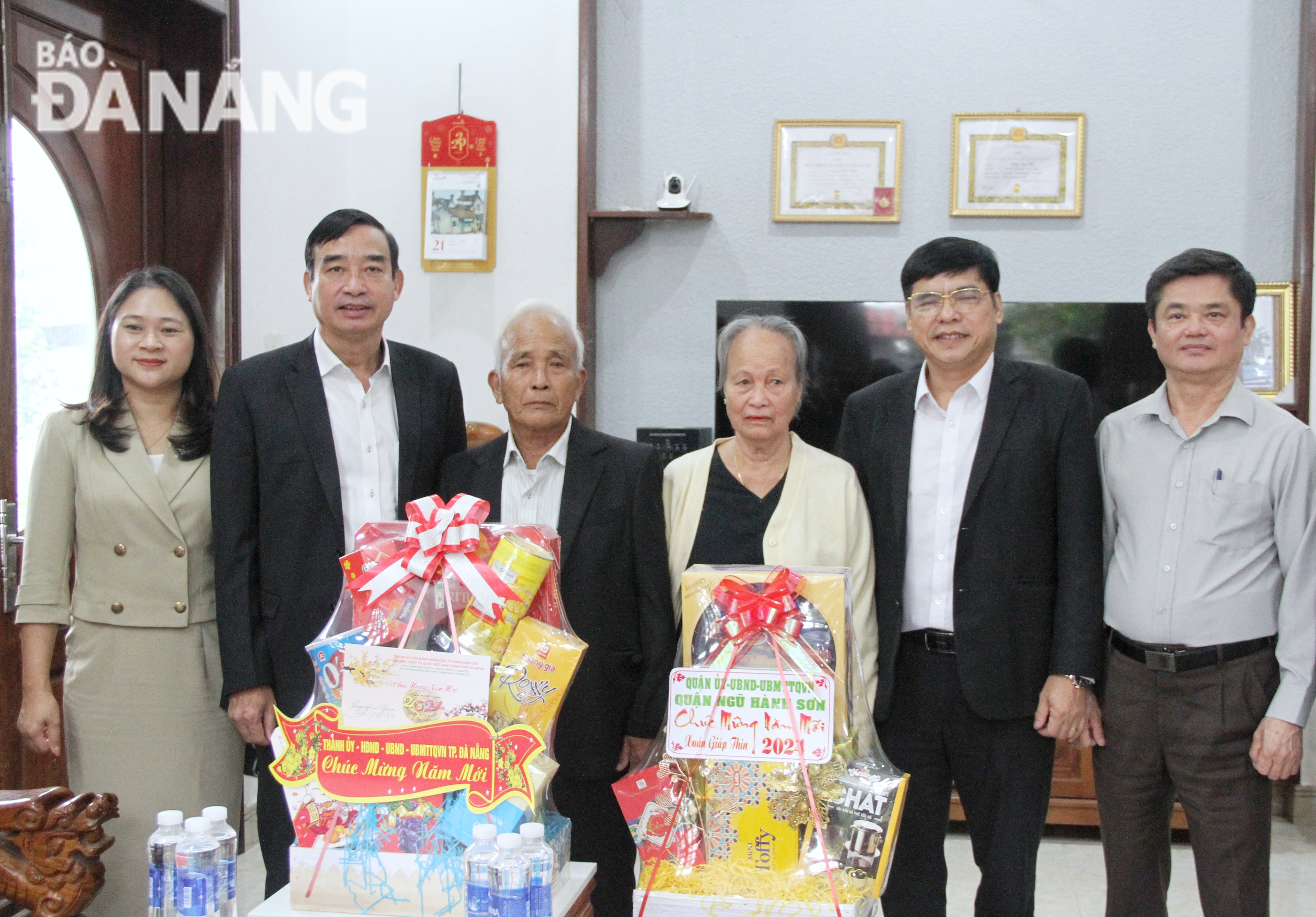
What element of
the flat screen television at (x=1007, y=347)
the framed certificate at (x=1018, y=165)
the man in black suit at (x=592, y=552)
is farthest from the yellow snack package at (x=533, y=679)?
the framed certificate at (x=1018, y=165)

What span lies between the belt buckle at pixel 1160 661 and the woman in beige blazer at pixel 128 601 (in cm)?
175

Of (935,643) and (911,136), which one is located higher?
(911,136)

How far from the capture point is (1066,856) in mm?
3402

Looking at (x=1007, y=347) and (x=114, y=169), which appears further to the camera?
(x=1007, y=347)

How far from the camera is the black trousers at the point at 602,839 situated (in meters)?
1.88

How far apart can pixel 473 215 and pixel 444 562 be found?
7.86 feet

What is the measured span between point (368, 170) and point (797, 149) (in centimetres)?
149

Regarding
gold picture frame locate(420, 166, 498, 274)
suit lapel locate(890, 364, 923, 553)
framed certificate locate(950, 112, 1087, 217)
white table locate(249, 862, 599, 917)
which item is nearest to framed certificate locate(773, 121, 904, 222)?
framed certificate locate(950, 112, 1087, 217)

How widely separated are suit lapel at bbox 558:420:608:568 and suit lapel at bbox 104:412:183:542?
74 cm

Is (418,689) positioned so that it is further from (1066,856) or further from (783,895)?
(1066,856)

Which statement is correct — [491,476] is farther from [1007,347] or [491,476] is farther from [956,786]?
[1007,347]

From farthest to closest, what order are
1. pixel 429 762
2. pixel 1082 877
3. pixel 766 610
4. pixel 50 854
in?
pixel 1082 877, pixel 50 854, pixel 766 610, pixel 429 762

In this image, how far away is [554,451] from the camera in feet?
6.33

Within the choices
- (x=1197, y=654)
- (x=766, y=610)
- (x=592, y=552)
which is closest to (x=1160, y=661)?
(x=1197, y=654)
